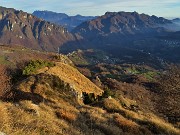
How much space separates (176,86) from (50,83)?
2654cm

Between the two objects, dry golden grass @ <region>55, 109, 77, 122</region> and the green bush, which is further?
the green bush

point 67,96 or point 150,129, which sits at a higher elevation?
point 150,129

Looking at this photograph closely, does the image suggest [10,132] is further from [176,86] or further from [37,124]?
[176,86]

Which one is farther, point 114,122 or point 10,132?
point 114,122

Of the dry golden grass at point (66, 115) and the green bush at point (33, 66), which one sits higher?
the dry golden grass at point (66, 115)

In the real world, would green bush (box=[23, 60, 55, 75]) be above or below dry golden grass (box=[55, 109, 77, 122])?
below

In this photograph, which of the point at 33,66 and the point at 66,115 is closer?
the point at 66,115

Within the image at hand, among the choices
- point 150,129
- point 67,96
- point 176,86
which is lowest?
point 67,96

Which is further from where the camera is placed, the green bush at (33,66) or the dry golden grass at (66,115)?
the green bush at (33,66)

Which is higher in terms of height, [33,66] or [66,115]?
[66,115]

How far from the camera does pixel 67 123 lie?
22.2m

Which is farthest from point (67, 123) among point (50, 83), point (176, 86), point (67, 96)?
point (50, 83)

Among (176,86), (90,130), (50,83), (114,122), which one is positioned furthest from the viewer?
(50,83)

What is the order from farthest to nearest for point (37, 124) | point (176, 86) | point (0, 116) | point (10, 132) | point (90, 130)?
point (176, 86)
point (90, 130)
point (37, 124)
point (0, 116)
point (10, 132)
